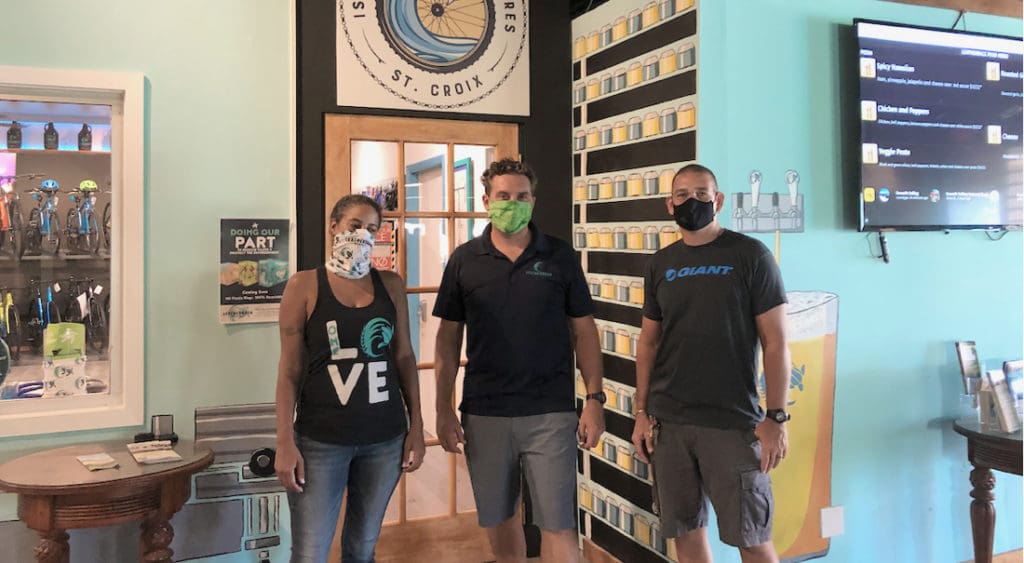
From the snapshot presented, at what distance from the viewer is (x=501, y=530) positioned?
2227mm

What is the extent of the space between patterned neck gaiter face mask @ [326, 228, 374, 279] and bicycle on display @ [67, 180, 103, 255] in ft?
4.15

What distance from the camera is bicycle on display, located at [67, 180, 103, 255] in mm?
2728

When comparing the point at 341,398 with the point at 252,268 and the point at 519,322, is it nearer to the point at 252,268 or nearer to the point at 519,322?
the point at 519,322

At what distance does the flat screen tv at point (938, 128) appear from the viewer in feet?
8.78

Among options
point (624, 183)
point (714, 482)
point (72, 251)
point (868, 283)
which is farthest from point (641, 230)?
point (72, 251)

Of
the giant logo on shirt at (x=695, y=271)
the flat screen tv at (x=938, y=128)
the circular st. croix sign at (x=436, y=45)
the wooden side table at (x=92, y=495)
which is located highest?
the circular st. croix sign at (x=436, y=45)

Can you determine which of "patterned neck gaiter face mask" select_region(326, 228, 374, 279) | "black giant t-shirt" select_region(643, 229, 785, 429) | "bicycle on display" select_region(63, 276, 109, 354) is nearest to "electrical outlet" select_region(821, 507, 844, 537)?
"black giant t-shirt" select_region(643, 229, 785, 429)

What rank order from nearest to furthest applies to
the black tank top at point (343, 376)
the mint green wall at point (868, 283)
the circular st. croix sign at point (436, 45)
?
the black tank top at point (343, 376), the mint green wall at point (868, 283), the circular st. croix sign at point (436, 45)

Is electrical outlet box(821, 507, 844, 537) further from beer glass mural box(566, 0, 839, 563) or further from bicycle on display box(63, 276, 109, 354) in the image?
bicycle on display box(63, 276, 109, 354)

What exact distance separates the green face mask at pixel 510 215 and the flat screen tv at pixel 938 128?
4.37 feet

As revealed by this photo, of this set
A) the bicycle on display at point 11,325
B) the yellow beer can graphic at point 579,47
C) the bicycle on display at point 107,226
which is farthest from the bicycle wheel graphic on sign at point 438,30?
the bicycle on display at point 11,325

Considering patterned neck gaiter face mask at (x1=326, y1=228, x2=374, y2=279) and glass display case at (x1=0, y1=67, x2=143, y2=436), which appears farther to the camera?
glass display case at (x1=0, y1=67, x2=143, y2=436)

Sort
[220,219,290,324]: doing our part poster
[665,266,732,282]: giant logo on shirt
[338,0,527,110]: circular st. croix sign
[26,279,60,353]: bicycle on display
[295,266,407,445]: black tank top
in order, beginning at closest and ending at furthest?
[295,266,407,445]: black tank top < [665,266,732,282]: giant logo on shirt < [26,279,60,353]: bicycle on display < [220,219,290,324]: doing our part poster < [338,0,527,110]: circular st. croix sign

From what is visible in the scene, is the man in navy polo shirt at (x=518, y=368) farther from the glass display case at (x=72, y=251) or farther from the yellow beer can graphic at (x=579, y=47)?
the glass display case at (x=72, y=251)
